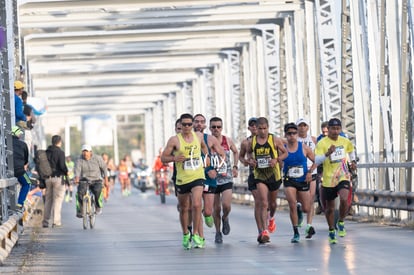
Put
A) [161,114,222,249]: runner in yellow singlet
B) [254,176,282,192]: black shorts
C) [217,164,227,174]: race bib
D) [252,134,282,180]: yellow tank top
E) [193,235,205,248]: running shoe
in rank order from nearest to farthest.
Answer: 1. [161,114,222,249]: runner in yellow singlet
2. [193,235,205,248]: running shoe
3. [252,134,282,180]: yellow tank top
4. [254,176,282,192]: black shorts
5. [217,164,227,174]: race bib

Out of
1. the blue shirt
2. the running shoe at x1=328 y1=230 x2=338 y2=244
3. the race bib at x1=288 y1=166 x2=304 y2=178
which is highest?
the blue shirt

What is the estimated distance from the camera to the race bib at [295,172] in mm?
17125

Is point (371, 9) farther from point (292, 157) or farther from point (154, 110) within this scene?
point (154, 110)

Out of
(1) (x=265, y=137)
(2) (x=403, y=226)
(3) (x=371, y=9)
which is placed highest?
(3) (x=371, y=9)

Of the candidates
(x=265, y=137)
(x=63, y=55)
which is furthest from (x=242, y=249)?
(x=63, y=55)

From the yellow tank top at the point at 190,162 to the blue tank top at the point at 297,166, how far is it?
155 centimetres

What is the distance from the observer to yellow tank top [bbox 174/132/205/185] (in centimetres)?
1589

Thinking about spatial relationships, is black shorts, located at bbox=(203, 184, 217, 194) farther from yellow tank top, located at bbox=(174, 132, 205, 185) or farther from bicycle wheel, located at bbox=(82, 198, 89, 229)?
bicycle wheel, located at bbox=(82, 198, 89, 229)

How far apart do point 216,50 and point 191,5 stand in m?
14.2

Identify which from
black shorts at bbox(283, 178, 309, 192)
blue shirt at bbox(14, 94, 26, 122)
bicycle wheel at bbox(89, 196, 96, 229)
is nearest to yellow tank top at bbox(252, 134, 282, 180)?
black shorts at bbox(283, 178, 309, 192)

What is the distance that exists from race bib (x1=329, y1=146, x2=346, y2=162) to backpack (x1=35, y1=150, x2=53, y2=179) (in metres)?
8.36

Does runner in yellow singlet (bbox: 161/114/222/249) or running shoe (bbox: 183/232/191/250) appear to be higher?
runner in yellow singlet (bbox: 161/114/222/249)

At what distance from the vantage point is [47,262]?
14.4m

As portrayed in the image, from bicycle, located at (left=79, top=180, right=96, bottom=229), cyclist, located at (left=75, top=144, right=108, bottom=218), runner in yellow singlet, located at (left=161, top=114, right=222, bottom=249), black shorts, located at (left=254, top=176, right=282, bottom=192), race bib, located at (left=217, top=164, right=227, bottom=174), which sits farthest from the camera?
cyclist, located at (left=75, top=144, right=108, bottom=218)
